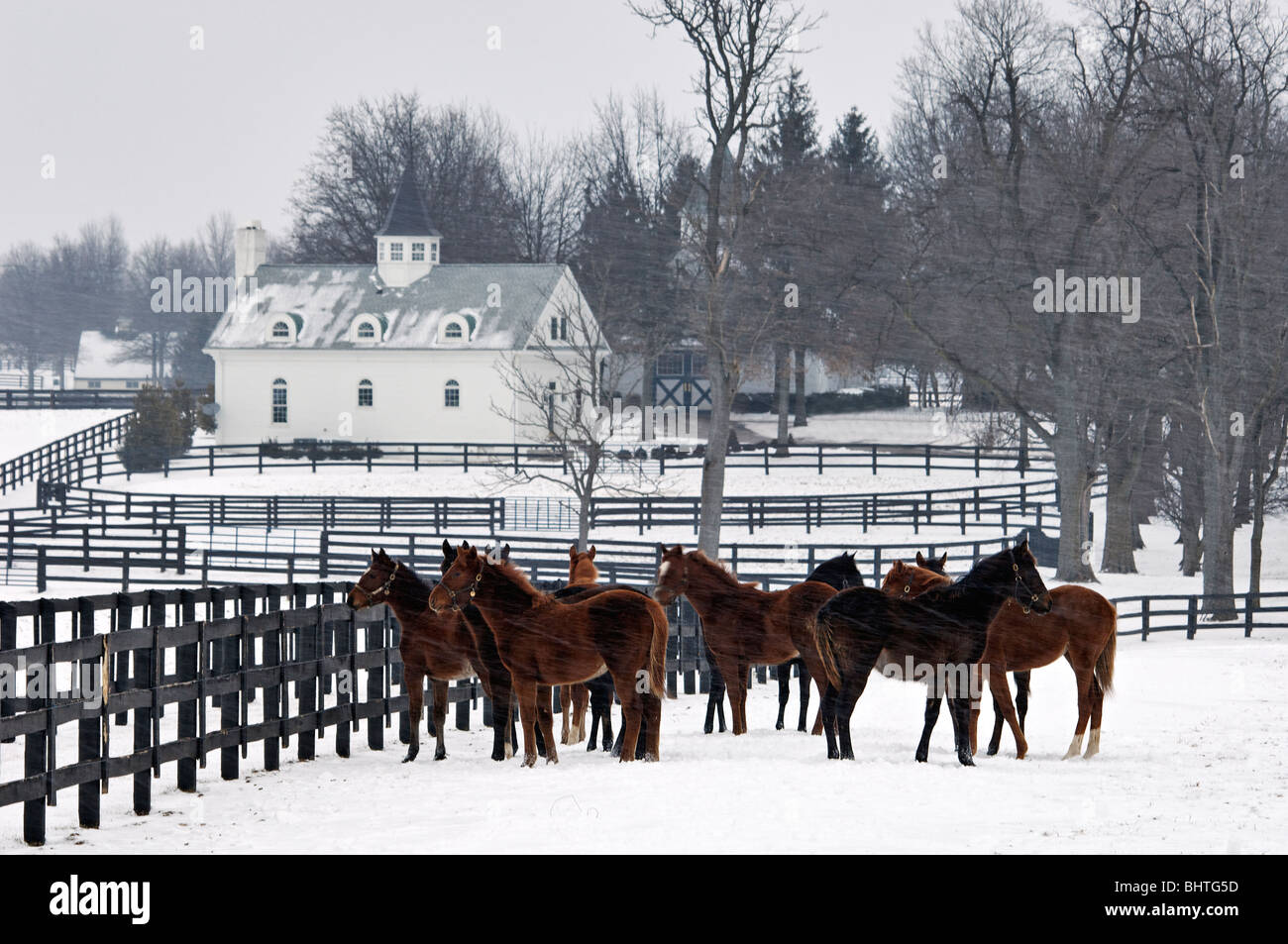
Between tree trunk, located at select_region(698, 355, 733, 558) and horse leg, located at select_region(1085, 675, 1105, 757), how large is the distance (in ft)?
72.6

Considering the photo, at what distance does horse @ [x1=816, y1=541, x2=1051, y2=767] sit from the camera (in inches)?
440

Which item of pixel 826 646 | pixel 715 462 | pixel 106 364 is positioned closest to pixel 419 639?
pixel 826 646

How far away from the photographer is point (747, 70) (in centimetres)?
3616

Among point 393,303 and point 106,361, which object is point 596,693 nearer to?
point 393,303

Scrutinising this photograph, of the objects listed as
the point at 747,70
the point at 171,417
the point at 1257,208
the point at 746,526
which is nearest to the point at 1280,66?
the point at 1257,208

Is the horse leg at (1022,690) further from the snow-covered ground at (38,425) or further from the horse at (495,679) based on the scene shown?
the snow-covered ground at (38,425)

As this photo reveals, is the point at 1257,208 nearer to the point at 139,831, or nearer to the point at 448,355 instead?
the point at 139,831

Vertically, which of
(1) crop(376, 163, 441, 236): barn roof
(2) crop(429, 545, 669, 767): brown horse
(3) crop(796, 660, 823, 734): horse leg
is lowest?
(3) crop(796, 660, 823, 734): horse leg

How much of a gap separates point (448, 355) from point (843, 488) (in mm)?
17982

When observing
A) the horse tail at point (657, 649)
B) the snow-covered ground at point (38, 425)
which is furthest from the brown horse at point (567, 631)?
the snow-covered ground at point (38, 425)

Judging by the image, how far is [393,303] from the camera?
204 feet

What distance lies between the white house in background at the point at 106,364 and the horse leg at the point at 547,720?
105m

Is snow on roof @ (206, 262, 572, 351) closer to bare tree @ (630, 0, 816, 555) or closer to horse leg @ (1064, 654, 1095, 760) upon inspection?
bare tree @ (630, 0, 816, 555)

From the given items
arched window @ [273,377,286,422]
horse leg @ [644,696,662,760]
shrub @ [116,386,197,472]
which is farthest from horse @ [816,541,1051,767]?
arched window @ [273,377,286,422]
